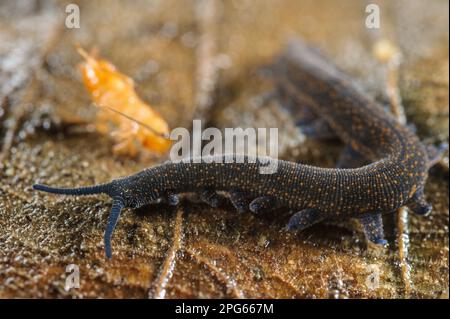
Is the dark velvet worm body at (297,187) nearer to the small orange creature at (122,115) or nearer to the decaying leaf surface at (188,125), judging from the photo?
the decaying leaf surface at (188,125)

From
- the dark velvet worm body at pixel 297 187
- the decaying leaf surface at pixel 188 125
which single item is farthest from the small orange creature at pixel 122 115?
the dark velvet worm body at pixel 297 187

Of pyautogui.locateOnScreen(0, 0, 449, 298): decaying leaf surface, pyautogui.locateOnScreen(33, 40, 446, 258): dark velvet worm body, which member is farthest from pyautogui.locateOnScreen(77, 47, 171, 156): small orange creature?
pyautogui.locateOnScreen(33, 40, 446, 258): dark velvet worm body

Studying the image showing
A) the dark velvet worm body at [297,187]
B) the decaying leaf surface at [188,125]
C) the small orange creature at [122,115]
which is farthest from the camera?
the small orange creature at [122,115]

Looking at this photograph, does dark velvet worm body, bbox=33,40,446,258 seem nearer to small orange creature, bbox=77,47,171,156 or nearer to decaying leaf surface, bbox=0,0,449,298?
decaying leaf surface, bbox=0,0,449,298

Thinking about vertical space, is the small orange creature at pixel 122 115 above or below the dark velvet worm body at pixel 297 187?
above

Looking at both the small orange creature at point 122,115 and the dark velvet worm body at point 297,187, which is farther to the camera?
the small orange creature at point 122,115

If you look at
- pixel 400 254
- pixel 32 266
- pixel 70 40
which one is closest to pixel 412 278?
pixel 400 254

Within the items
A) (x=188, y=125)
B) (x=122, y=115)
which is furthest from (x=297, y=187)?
(x=122, y=115)
